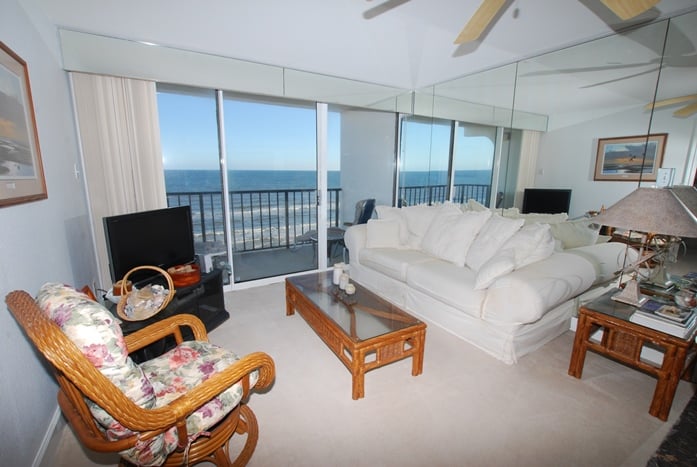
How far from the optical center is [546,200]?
2.98m

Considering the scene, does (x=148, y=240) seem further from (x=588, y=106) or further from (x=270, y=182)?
(x=588, y=106)

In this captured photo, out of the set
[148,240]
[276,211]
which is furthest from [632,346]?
[276,211]

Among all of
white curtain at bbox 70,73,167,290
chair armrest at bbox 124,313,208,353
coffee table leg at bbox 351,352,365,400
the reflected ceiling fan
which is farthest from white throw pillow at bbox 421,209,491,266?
white curtain at bbox 70,73,167,290

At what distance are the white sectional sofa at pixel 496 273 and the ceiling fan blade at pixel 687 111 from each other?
3.01 ft

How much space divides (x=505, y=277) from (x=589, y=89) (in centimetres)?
186

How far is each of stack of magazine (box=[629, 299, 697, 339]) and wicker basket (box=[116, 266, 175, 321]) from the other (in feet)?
9.05

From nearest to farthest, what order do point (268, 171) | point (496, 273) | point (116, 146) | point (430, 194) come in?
point (496, 273), point (116, 146), point (268, 171), point (430, 194)

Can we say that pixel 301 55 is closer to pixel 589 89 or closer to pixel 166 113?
pixel 166 113

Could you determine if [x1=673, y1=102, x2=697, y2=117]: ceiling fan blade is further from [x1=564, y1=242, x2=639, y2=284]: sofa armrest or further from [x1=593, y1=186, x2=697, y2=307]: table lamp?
[x1=564, y1=242, x2=639, y2=284]: sofa armrest

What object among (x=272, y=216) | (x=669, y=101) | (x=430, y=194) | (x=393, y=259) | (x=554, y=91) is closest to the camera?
(x=669, y=101)

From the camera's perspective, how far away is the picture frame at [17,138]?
1.33 metres

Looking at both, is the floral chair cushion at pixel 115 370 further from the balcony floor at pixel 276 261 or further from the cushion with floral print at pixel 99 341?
the balcony floor at pixel 276 261

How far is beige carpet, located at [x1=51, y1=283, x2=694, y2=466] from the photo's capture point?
4.75 feet

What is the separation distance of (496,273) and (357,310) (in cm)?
104
